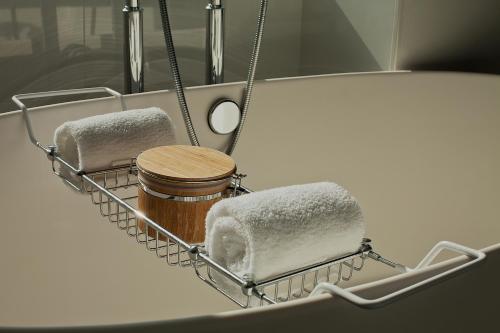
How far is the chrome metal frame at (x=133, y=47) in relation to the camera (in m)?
1.26

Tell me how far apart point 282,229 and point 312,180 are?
85cm

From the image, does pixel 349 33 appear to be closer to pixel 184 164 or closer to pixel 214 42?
pixel 214 42

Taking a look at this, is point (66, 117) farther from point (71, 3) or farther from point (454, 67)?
point (454, 67)

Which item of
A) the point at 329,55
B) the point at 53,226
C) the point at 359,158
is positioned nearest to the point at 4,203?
the point at 53,226

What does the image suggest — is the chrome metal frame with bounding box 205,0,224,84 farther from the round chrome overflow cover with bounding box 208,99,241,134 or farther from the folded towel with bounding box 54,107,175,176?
the folded towel with bounding box 54,107,175,176

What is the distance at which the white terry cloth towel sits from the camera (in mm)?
734

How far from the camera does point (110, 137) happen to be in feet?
3.33

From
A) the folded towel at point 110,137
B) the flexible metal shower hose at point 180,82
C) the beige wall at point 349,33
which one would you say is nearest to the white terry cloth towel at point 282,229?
the folded towel at point 110,137

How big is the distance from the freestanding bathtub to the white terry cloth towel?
135mm

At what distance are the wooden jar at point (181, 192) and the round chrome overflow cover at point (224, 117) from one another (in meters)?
0.45

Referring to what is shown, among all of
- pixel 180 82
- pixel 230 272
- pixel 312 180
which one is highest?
pixel 180 82

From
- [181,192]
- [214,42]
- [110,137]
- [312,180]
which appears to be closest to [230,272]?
[181,192]

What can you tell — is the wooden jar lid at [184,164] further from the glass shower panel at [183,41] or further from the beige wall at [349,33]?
the beige wall at [349,33]

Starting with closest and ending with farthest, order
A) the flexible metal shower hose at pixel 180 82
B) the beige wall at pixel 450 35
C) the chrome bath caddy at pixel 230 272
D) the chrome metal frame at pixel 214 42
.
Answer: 1. the chrome bath caddy at pixel 230 272
2. the flexible metal shower hose at pixel 180 82
3. the chrome metal frame at pixel 214 42
4. the beige wall at pixel 450 35
